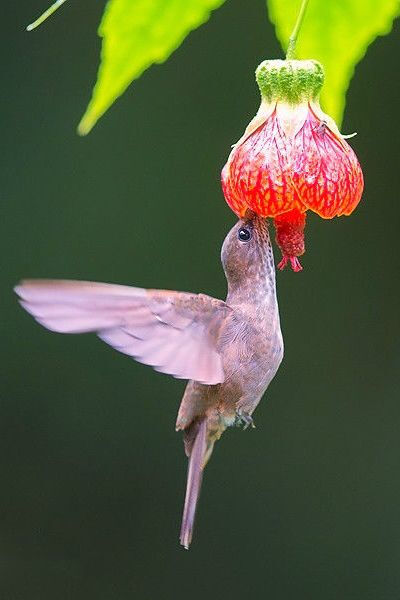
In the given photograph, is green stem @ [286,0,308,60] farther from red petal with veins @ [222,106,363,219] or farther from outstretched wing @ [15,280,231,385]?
outstretched wing @ [15,280,231,385]

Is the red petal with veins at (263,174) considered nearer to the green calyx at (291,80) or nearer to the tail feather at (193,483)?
the green calyx at (291,80)

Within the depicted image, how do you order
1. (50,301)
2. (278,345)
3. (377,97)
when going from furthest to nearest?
(377,97), (278,345), (50,301)

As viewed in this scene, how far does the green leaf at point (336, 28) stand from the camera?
3.11 ft

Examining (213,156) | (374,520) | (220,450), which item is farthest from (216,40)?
(374,520)

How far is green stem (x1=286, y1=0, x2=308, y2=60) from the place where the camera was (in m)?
0.93

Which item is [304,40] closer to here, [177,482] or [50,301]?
[50,301]

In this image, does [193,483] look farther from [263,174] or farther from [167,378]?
[167,378]

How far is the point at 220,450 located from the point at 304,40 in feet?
9.46

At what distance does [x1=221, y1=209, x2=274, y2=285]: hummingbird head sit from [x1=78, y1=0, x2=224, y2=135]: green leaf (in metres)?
0.29

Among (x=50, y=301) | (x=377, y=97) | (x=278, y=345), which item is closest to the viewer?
(x=50, y=301)

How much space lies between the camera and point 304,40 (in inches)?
40.1

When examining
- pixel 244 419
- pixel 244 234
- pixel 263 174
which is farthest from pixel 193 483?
pixel 263 174

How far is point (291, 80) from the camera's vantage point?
1.03 metres

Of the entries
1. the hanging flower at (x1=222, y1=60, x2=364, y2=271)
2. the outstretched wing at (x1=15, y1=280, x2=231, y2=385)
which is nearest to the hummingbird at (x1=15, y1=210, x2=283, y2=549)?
the outstretched wing at (x1=15, y1=280, x2=231, y2=385)
